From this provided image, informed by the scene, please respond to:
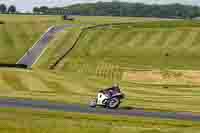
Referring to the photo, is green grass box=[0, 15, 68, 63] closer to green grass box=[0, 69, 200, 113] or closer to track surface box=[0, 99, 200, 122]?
green grass box=[0, 69, 200, 113]

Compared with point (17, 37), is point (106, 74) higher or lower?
lower

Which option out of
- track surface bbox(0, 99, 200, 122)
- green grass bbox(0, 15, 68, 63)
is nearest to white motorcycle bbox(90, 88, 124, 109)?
track surface bbox(0, 99, 200, 122)

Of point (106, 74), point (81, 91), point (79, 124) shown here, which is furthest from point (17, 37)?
point (79, 124)

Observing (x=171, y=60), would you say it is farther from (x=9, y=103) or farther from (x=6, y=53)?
(x=9, y=103)

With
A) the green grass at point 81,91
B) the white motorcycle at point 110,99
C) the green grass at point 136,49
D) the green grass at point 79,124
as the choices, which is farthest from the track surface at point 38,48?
the green grass at point 79,124

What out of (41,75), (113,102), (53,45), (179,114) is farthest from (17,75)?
(53,45)

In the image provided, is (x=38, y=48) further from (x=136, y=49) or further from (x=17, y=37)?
(x=136, y=49)
